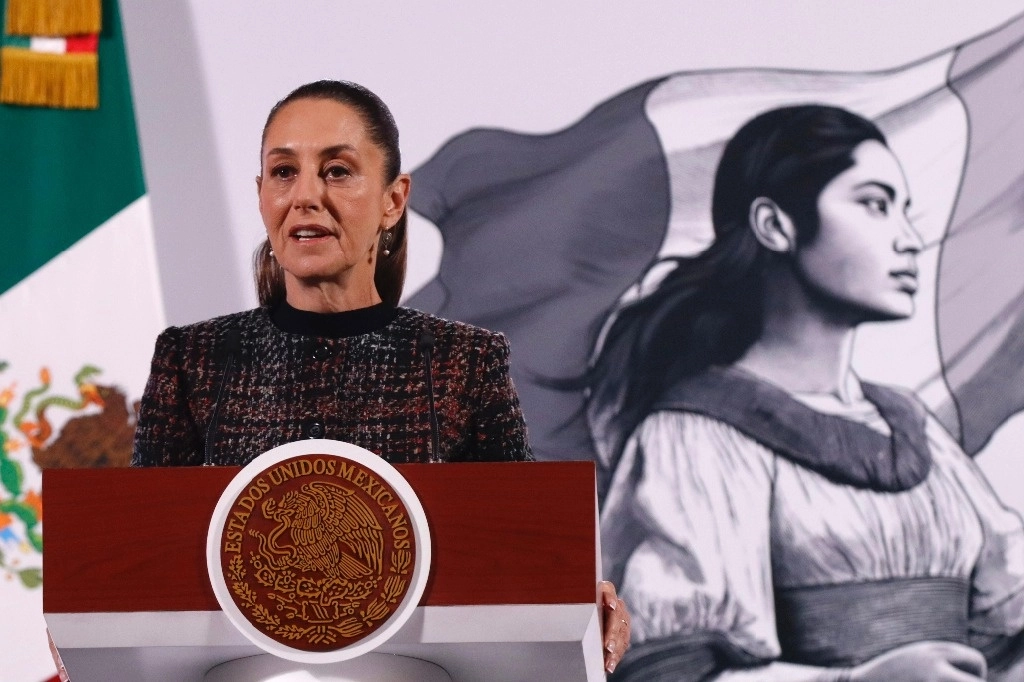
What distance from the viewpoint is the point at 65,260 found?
3.06 metres

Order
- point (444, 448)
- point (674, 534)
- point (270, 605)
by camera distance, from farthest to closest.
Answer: point (674, 534) → point (444, 448) → point (270, 605)

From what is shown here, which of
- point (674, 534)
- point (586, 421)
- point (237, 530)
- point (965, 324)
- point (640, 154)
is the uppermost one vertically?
point (640, 154)

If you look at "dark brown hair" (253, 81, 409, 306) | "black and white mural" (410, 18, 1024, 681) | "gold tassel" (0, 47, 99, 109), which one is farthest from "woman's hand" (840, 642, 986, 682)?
"gold tassel" (0, 47, 99, 109)

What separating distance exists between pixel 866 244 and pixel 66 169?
204cm

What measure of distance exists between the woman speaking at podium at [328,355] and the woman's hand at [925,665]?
1671mm

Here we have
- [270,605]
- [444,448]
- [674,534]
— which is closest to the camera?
[270,605]

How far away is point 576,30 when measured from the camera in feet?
10.3

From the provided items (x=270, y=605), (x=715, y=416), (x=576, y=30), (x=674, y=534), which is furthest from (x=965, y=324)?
(x=270, y=605)

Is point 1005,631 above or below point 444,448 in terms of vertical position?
below

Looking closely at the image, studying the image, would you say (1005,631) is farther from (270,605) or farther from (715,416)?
(270,605)

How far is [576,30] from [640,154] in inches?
14.2

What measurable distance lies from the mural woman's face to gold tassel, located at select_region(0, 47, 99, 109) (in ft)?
6.07

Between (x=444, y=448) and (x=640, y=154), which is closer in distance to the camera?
(x=444, y=448)

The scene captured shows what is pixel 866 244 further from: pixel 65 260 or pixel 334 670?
pixel 334 670
